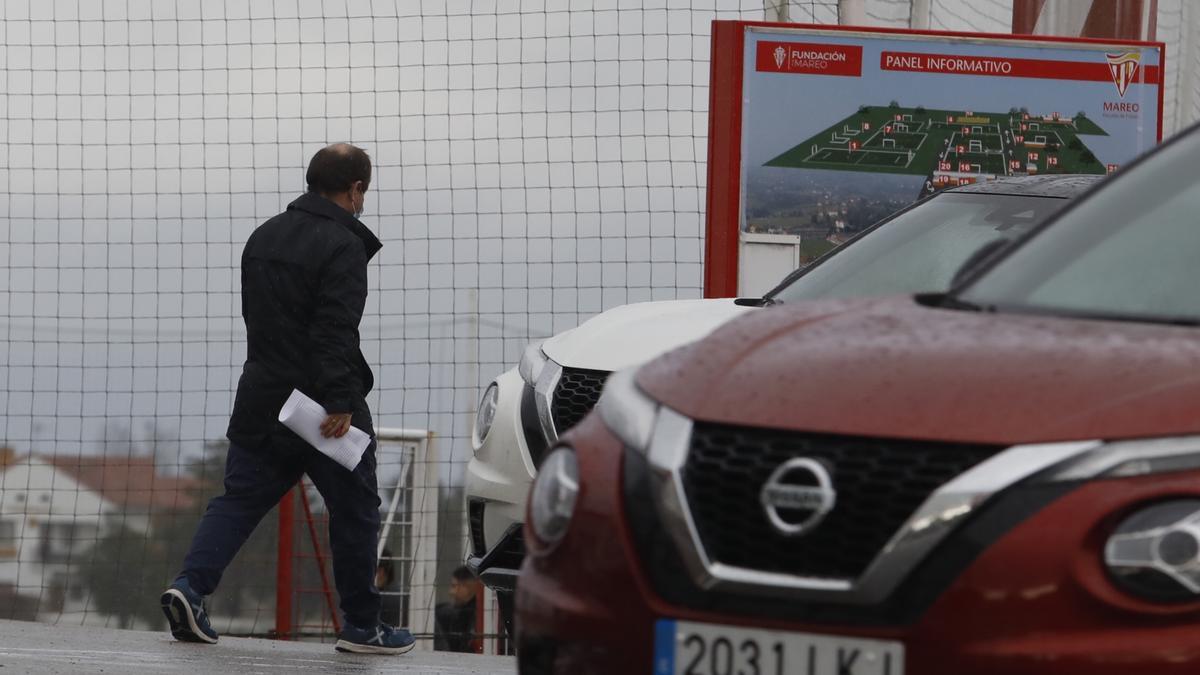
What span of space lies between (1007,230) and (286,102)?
4523 mm

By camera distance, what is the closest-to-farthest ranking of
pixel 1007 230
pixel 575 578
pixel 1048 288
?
pixel 575 578 < pixel 1048 288 < pixel 1007 230

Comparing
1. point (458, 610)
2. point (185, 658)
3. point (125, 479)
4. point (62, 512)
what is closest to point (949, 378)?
point (185, 658)

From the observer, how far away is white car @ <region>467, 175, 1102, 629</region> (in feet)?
17.5

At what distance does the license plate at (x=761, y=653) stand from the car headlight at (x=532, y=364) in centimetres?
265

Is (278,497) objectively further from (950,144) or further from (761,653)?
(761,653)

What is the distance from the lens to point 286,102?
962 cm

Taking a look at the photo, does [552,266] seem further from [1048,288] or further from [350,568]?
[1048,288]

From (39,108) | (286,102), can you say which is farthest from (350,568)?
(39,108)

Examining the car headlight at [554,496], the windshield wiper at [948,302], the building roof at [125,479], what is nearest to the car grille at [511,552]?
the windshield wiper at [948,302]

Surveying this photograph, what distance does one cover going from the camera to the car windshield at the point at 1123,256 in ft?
10.9

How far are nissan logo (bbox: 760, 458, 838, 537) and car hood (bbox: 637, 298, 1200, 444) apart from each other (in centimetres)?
6

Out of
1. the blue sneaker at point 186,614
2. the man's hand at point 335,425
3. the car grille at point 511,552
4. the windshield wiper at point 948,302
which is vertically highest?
the windshield wiper at point 948,302

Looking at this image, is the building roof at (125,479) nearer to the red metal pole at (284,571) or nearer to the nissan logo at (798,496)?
the red metal pole at (284,571)

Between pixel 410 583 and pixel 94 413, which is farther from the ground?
pixel 94 413
